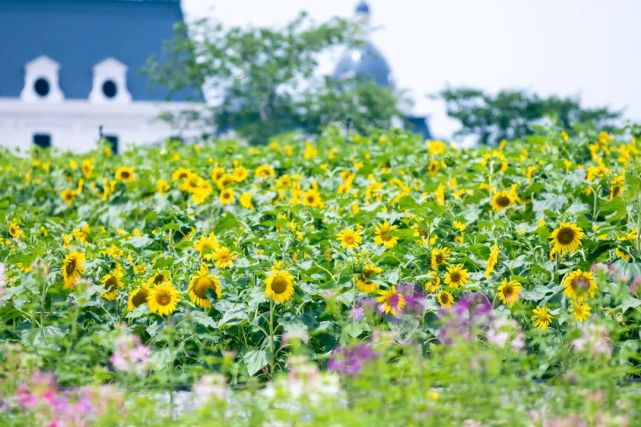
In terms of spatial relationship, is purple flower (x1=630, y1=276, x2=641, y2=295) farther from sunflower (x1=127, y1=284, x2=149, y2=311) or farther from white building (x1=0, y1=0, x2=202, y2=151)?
white building (x1=0, y1=0, x2=202, y2=151)

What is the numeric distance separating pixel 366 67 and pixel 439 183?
63029 millimetres

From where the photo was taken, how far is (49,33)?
131ft

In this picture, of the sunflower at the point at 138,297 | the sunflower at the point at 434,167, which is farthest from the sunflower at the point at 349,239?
the sunflower at the point at 434,167

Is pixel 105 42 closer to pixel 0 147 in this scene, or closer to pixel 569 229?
pixel 0 147

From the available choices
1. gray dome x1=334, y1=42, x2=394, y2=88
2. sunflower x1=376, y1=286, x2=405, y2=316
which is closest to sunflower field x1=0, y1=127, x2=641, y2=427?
sunflower x1=376, y1=286, x2=405, y2=316

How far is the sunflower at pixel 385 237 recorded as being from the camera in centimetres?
550

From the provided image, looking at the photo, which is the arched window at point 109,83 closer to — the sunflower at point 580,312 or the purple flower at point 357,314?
the purple flower at point 357,314

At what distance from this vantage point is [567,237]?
17.1 feet

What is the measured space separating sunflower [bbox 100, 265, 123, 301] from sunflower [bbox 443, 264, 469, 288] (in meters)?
1.44

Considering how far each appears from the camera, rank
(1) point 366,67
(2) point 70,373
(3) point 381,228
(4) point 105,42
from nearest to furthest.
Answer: (2) point 70,373, (3) point 381,228, (4) point 105,42, (1) point 366,67

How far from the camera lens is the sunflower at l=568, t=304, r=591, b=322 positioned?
15.2ft

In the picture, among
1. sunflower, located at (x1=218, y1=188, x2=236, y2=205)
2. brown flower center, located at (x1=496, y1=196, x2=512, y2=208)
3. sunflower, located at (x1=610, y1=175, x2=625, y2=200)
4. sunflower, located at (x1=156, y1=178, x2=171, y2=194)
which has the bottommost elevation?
brown flower center, located at (x1=496, y1=196, x2=512, y2=208)

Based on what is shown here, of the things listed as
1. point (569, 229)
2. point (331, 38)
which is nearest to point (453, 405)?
point (569, 229)

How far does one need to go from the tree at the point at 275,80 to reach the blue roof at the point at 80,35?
549cm
